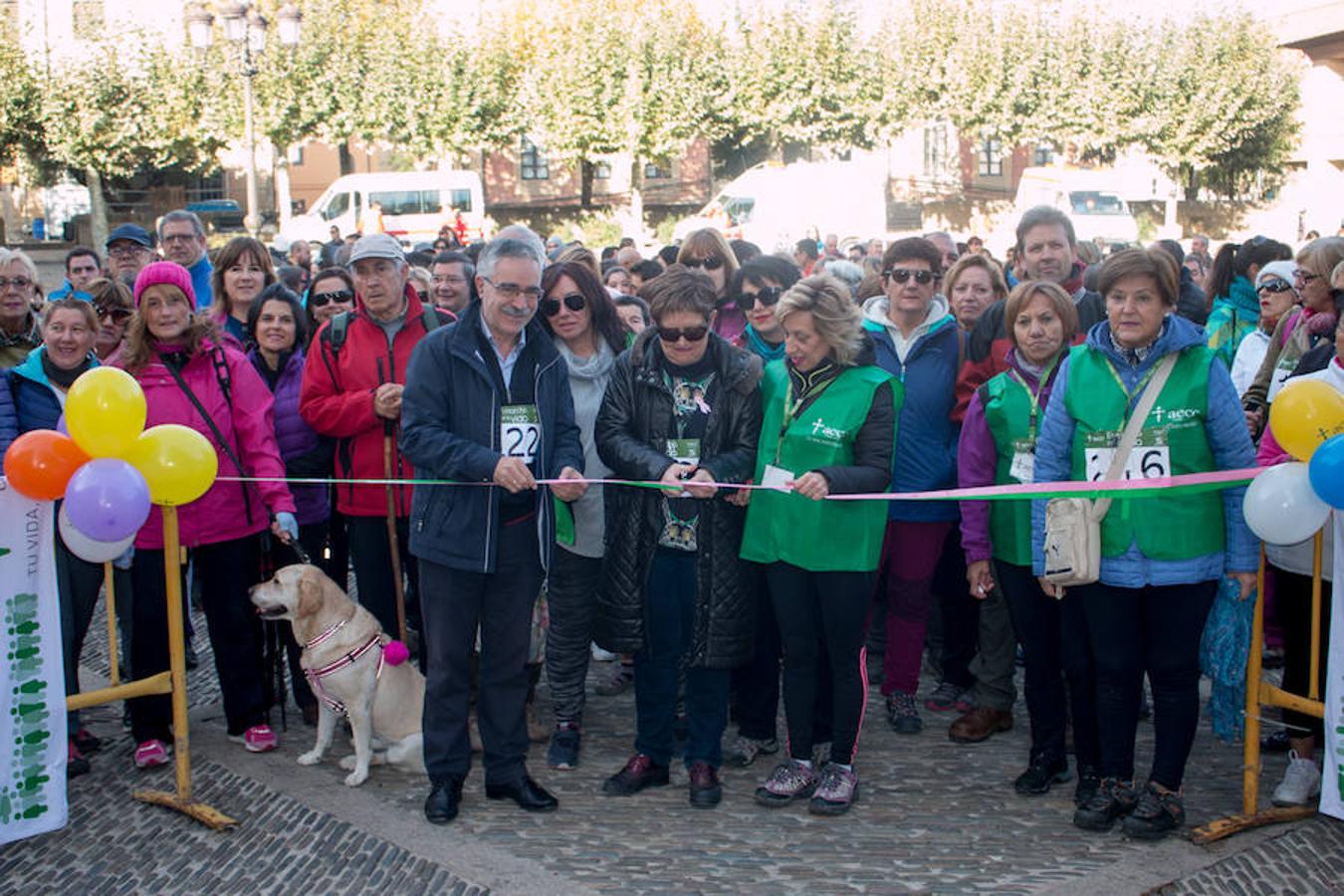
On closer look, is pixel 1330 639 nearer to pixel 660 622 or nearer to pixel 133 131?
pixel 660 622

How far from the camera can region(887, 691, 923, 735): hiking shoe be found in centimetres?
627

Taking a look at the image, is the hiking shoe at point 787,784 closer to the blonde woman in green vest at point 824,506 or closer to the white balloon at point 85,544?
the blonde woman in green vest at point 824,506

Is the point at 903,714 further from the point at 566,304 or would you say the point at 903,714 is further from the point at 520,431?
the point at 566,304

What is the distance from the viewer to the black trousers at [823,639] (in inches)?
207

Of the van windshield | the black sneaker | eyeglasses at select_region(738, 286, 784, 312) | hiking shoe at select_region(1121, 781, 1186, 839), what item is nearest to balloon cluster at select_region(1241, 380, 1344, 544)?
hiking shoe at select_region(1121, 781, 1186, 839)

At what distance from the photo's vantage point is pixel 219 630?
5.94 m

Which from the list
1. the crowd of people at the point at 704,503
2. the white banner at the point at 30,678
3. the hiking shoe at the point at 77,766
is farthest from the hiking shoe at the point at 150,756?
the white banner at the point at 30,678

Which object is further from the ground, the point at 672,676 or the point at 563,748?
the point at 672,676

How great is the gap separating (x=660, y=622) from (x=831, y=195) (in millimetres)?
26606

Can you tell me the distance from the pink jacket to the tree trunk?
38.4 m

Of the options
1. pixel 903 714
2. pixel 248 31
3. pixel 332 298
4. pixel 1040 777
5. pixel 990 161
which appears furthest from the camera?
pixel 990 161

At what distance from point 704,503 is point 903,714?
1.73m

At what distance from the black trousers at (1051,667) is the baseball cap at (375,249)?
3014mm

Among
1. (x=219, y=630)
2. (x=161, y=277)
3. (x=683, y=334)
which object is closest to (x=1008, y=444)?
(x=683, y=334)
